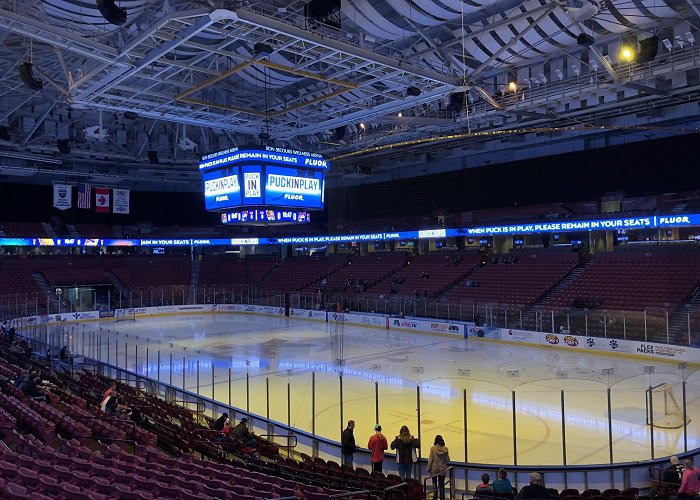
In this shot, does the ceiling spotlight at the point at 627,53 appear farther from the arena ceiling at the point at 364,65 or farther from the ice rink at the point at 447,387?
the ice rink at the point at 447,387

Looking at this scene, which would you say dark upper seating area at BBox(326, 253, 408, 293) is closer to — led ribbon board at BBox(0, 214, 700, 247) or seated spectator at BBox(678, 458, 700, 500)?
led ribbon board at BBox(0, 214, 700, 247)

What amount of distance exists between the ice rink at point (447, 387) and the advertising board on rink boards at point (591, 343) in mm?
396

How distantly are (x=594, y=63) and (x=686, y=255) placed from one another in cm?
1007

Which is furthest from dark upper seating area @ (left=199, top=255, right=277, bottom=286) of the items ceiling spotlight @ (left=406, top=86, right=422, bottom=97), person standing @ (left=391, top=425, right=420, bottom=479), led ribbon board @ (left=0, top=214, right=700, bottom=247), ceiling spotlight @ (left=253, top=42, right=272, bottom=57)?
person standing @ (left=391, top=425, right=420, bottom=479)

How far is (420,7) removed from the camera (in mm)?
17922

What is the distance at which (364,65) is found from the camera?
1777 centimetres

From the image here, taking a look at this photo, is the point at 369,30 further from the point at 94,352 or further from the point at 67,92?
the point at 94,352

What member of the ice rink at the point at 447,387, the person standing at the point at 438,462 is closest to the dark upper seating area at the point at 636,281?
the ice rink at the point at 447,387

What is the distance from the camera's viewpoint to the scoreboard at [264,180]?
19828mm

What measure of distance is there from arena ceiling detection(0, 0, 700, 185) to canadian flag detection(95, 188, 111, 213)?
334 inches

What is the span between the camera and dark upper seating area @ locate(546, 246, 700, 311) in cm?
2297

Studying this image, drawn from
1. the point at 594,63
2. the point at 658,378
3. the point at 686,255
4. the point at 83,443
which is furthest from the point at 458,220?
the point at 83,443

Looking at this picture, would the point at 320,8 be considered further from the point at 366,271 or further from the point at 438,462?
the point at 366,271

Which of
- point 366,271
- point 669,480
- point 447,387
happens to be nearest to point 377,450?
point 447,387
